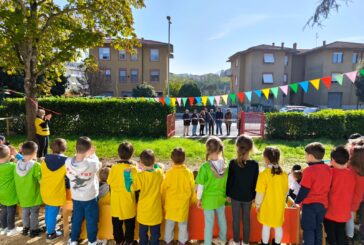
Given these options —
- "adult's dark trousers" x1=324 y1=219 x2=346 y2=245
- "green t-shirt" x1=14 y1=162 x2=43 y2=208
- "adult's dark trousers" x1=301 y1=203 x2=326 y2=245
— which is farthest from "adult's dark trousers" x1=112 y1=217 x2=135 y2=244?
"adult's dark trousers" x1=324 y1=219 x2=346 y2=245

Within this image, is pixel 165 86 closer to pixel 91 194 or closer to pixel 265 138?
pixel 265 138

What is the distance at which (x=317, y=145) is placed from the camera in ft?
10.4

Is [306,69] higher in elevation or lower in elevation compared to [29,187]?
higher

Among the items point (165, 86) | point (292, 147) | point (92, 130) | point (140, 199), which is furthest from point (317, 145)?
point (165, 86)

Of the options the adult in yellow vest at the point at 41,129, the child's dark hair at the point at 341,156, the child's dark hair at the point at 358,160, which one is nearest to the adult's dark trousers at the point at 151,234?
the child's dark hair at the point at 341,156

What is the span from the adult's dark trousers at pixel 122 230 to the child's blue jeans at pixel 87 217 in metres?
0.27

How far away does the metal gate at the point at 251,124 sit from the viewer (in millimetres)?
13141

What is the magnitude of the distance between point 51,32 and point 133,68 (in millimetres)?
28923

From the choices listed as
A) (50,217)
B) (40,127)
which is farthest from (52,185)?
(40,127)

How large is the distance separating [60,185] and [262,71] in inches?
1309

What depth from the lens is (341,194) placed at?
3238mm

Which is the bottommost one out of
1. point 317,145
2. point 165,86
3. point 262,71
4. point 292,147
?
point 292,147

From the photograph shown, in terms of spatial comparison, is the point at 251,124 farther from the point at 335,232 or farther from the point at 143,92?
the point at 143,92

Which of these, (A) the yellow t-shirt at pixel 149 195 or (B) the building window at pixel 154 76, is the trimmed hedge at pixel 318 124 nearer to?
(A) the yellow t-shirt at pixel 149 195
